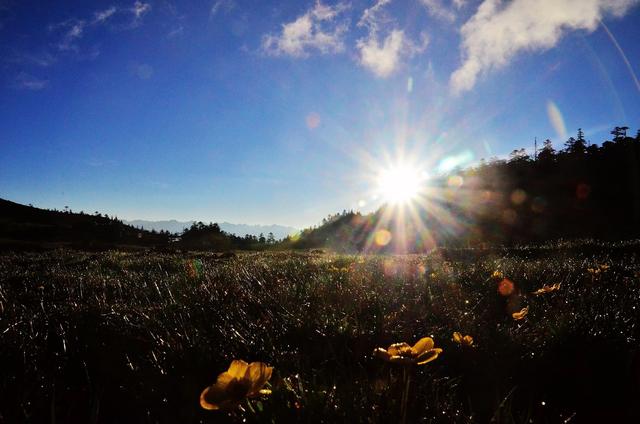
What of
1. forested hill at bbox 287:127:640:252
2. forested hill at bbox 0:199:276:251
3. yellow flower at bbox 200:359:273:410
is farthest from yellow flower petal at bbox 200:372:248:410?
forested hill at bbox 287:127:640:252

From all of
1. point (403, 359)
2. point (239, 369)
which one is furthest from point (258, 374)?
point (403, 359)

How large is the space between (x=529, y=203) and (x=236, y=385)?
247 feet

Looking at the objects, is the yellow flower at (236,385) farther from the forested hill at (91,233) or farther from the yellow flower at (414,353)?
the forested hill at (91,233)

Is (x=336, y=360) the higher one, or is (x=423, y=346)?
(x=423, y=346)

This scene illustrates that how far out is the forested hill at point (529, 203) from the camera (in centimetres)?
5250

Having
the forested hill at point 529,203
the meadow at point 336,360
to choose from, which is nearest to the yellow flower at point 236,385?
the meadow at point 336,360

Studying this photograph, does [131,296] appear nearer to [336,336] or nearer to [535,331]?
[336,336]

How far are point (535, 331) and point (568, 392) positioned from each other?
591 millimetres

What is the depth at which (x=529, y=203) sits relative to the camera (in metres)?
65.6

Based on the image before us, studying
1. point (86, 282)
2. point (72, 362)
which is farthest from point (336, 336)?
point (86, 282)

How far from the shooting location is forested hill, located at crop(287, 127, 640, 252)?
52.5m

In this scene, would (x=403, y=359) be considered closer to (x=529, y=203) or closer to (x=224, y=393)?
(x=224, y=393)

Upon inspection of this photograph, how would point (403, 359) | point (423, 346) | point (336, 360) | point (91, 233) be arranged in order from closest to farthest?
point (403, 359) → point (423, 346) → point (336, 360) → point (91, 233)

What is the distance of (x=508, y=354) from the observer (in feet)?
7.93
